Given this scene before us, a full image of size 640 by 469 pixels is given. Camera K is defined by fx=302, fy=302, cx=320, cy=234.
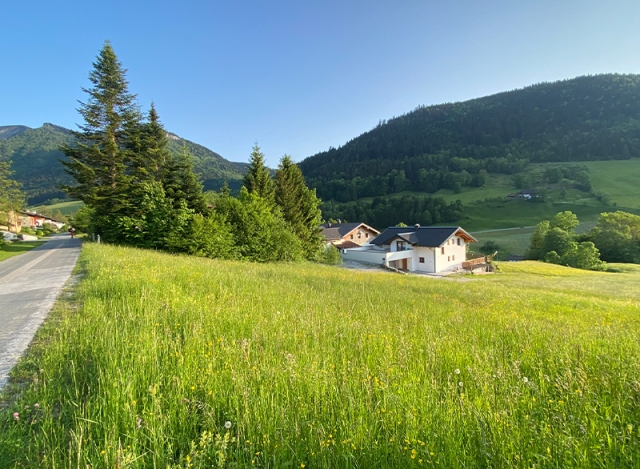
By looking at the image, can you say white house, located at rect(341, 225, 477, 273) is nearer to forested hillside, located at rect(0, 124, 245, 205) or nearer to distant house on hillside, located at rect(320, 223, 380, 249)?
distant house on hillside, located at rect(320, 223, 380, 249)

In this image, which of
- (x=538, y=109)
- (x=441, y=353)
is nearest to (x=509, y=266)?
(x=441, y=353)

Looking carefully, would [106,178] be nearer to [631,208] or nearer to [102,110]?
[102,110]

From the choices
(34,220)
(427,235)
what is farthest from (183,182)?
(34,220)

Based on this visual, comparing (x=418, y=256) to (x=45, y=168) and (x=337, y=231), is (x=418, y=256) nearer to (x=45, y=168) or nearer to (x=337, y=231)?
(x=337, y=231)

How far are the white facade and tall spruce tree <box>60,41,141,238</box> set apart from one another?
32.7 metres

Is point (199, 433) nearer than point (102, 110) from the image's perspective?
Yes

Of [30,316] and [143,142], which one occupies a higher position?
[143,142]

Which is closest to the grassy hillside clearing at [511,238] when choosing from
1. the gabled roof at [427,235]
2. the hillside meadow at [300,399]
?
the gabled roof at [427,235]

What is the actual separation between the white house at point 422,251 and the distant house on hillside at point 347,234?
388 inches

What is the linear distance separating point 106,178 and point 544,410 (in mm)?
32908

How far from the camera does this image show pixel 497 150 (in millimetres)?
174875

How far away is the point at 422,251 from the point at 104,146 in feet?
136

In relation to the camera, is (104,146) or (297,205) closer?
(104,146)

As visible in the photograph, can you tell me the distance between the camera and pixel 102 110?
2723 centimetres
